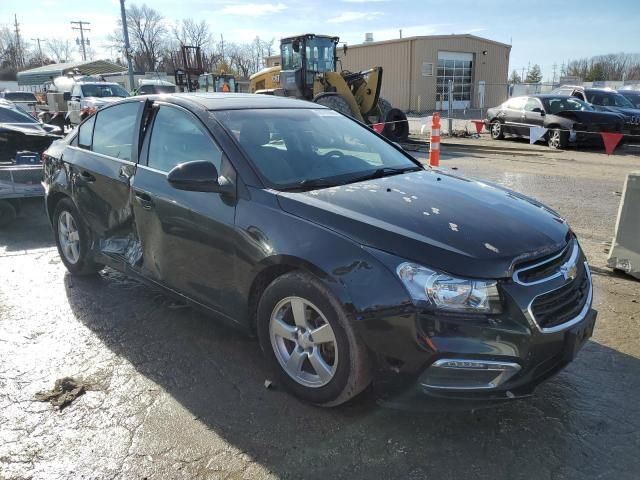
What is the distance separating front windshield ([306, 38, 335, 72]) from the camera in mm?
16312

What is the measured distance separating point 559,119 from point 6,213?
14173 mm

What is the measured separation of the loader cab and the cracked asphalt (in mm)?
12826

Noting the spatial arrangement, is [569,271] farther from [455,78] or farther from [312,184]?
[455,78]

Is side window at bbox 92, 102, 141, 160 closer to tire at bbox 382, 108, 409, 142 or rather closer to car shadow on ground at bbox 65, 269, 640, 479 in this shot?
car shadow on ground at bbox 65, 269, 640, 479

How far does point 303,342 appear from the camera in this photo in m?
2.83

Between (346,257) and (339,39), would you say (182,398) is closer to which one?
(346,257)

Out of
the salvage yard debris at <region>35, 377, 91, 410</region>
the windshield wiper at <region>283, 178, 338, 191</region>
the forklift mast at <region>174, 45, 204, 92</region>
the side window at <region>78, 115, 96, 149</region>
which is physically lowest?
the salvage yard debris at <region>35, 377, 91, 410</region>

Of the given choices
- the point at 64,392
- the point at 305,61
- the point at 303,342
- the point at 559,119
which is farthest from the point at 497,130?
the point at 64,392

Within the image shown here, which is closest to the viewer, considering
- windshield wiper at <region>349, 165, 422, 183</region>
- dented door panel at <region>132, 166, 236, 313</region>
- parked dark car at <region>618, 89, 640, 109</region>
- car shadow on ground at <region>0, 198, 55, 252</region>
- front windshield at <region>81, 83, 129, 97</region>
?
dented door panel at <region>132, 166, 236, 313</region>

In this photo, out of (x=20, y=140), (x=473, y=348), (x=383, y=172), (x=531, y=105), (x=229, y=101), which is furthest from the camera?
(x=531, y=105)

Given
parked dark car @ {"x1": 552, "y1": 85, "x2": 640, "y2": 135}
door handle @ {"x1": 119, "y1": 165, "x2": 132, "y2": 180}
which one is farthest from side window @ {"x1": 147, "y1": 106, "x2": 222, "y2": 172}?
parked dark car @ {"x1": 552, "y1": 85, "x2": 640, "y2": 135}

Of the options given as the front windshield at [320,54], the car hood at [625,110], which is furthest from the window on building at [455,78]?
the front windshield at [320,54]

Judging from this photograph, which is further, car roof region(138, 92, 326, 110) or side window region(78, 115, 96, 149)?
side window region(78, 115, 96, 149)

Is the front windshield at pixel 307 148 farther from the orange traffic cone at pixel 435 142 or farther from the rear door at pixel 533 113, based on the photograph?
the rear door at pixel 533 113
